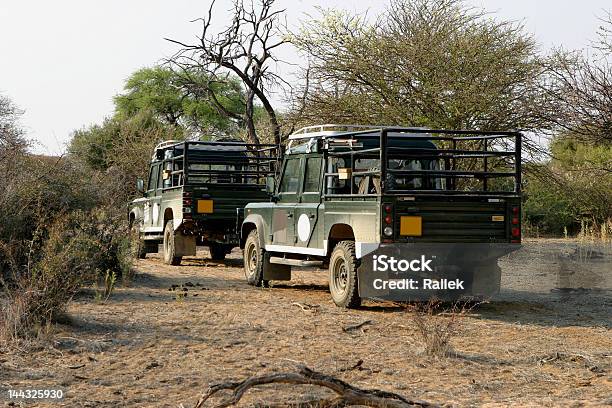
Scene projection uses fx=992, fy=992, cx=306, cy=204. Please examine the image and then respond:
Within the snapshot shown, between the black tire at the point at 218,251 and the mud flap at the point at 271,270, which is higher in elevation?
the black tire at the point at 218,251

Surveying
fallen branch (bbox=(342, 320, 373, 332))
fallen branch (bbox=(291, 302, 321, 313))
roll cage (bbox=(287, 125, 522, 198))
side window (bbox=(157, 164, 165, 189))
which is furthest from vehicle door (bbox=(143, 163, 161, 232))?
fallen branch (bbox=(342, 320, 373, 332))

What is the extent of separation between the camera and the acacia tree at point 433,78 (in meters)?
21.8

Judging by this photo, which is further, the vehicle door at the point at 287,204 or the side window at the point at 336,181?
the vehicle door at the point at 287,204

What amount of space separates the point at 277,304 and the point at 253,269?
108 inches

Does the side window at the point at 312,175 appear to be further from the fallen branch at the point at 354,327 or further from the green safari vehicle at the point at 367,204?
the fallen branch at the point at 354,327

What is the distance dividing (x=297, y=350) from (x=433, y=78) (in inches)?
553

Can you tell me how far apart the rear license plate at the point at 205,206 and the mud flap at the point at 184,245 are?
0.71 m

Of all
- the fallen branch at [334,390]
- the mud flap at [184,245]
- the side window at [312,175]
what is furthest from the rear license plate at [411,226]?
the mud flap at [184,245]

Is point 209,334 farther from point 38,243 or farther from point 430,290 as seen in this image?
point 38,243

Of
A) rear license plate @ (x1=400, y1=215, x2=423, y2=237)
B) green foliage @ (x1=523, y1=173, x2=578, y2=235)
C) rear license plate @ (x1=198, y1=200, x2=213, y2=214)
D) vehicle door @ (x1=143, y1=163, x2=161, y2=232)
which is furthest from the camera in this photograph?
green foliage @ (x1=523, y1=173, x2=578, y2=235)

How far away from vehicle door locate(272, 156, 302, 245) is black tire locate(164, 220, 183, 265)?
4.72 metres

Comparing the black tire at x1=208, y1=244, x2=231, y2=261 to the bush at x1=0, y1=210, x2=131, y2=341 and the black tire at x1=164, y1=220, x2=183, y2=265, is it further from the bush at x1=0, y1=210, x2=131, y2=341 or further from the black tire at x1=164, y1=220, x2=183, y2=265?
the bush at x1=0, y1=210, x2=131, y2=341

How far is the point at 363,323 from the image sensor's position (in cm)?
1052

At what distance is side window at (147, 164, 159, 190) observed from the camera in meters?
20.5
